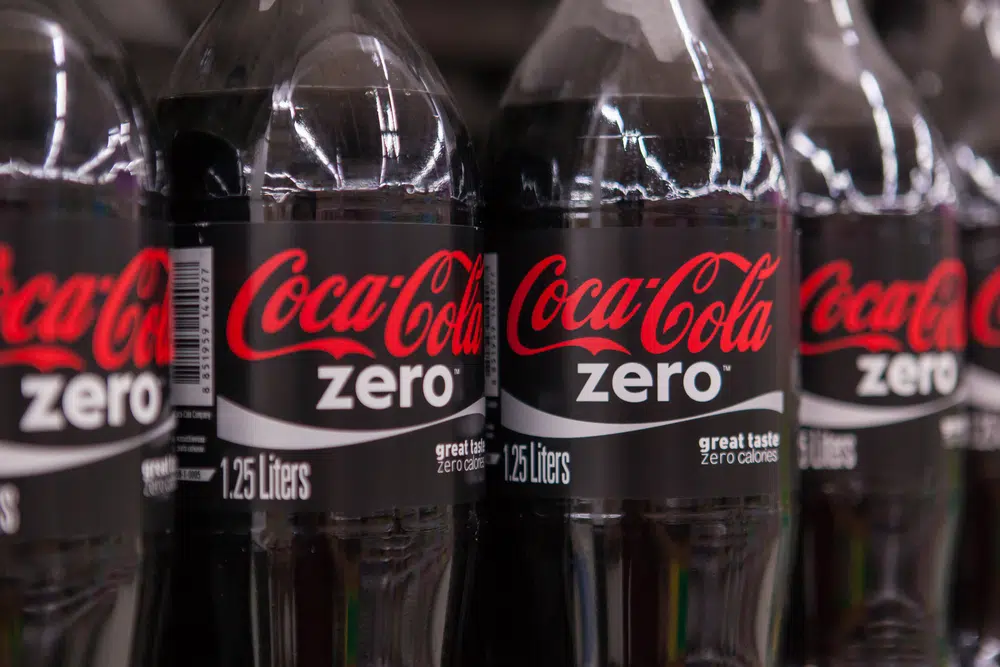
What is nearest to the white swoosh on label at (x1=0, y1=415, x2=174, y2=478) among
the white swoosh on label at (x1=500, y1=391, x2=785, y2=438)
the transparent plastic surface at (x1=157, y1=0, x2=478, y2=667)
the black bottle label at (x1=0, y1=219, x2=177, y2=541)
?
the black bottle label at (x1=0, y1=219, x2=177, y2=541)

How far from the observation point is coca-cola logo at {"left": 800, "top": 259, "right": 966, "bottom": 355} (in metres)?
1.26

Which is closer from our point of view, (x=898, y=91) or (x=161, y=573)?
(x=161, y=573)

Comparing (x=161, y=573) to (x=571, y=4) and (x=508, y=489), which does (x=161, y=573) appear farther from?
(x=571, y=4)

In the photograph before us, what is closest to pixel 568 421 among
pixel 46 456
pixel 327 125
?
pixel 327 125

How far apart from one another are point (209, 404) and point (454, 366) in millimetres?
167

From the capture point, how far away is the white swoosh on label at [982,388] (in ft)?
4.77

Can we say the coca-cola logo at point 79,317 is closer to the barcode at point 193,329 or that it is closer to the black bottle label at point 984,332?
the barcode at point 193,329

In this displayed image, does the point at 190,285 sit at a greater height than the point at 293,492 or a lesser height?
greater

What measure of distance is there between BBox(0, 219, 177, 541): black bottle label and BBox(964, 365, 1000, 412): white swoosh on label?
0.90 meters

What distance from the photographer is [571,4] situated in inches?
46.1

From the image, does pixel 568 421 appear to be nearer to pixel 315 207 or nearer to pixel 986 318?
pixel 315 207

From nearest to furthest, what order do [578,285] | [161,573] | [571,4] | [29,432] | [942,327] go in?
[29,432] → [161,573] → [578,285] → [571,4] → [942,327]

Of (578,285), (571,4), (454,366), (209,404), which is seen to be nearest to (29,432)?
(209,404)

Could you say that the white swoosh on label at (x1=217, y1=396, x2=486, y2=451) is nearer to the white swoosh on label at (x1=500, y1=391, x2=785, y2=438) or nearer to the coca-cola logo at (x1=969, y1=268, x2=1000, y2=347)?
the white swoosh on label at (x1=500, y1=391, x2=785, y2=438)
